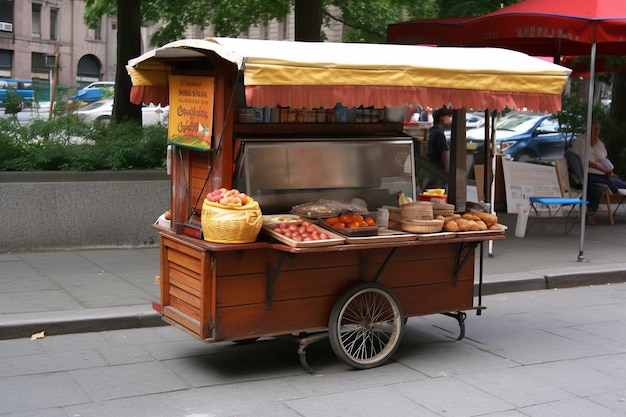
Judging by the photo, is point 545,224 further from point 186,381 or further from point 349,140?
point 186,381

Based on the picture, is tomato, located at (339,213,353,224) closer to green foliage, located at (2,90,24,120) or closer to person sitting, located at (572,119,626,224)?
green foliage, located at (2,90,24,120)

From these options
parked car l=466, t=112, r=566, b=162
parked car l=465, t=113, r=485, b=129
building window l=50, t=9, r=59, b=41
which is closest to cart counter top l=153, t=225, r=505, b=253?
parked car l=466, t=112, r=566, b=162

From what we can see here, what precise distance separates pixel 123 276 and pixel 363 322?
11.6ft

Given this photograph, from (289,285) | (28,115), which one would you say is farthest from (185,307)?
(28,115)

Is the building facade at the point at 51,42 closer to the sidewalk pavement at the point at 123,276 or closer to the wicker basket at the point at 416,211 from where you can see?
the sidewalk pavement at the point at 123,276

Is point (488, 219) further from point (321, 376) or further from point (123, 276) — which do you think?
point (123, 276)

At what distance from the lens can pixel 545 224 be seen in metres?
13.8

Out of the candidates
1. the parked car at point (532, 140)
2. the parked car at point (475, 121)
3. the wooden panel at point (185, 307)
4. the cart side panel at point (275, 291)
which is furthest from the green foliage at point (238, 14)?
the cart side panel at point (275, 291)

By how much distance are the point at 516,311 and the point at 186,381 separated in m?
3.95

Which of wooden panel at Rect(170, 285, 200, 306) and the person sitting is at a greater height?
the person sitting

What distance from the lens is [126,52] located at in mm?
13016

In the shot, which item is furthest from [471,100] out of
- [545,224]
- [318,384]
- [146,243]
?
[545,224]

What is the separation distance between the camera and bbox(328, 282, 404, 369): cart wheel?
6.34 m

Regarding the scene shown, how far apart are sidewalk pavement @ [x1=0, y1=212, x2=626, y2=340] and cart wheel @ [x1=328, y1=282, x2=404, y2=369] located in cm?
202
